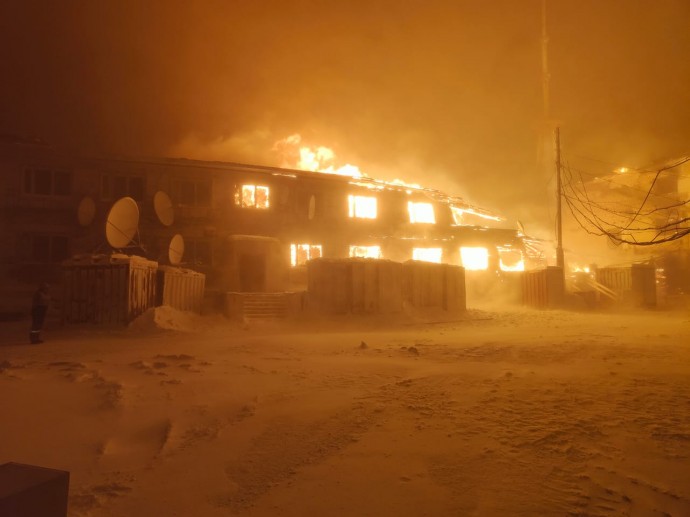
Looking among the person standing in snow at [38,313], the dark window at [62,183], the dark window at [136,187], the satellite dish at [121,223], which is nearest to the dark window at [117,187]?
the dark window at [136,187]

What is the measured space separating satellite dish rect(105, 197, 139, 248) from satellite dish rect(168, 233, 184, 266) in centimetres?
191

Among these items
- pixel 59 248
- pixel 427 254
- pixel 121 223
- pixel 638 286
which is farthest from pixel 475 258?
pixel 59 248

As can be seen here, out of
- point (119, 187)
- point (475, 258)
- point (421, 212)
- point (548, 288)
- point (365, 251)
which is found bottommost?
point (548, 288)

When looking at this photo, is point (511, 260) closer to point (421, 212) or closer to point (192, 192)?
point (421, 212)

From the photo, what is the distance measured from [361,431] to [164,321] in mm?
10954

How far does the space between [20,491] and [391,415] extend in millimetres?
3905

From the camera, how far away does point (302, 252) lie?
24.4m

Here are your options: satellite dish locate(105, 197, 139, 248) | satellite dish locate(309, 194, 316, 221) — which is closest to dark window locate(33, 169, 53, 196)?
satellite dish locate(105, 197, 139, 248)

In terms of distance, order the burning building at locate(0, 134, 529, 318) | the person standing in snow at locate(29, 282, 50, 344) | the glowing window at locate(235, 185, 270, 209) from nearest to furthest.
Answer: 1. the person standing in snow at locate(29, 282, 50, 344)
2. the burning building at locate(0, 134, 529, 318)
3. the glowing window at locate(235, 185, 270, 209)

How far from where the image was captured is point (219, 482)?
382cm

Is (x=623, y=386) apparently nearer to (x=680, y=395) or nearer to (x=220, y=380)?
(x=680, y=395)

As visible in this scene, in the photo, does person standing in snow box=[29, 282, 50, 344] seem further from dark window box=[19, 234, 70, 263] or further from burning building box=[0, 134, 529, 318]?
dark window box=[19, 234, 70, 263]

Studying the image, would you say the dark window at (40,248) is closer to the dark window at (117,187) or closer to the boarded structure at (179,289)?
the dark window at (117,187)

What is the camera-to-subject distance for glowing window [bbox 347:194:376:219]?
2603 cm
